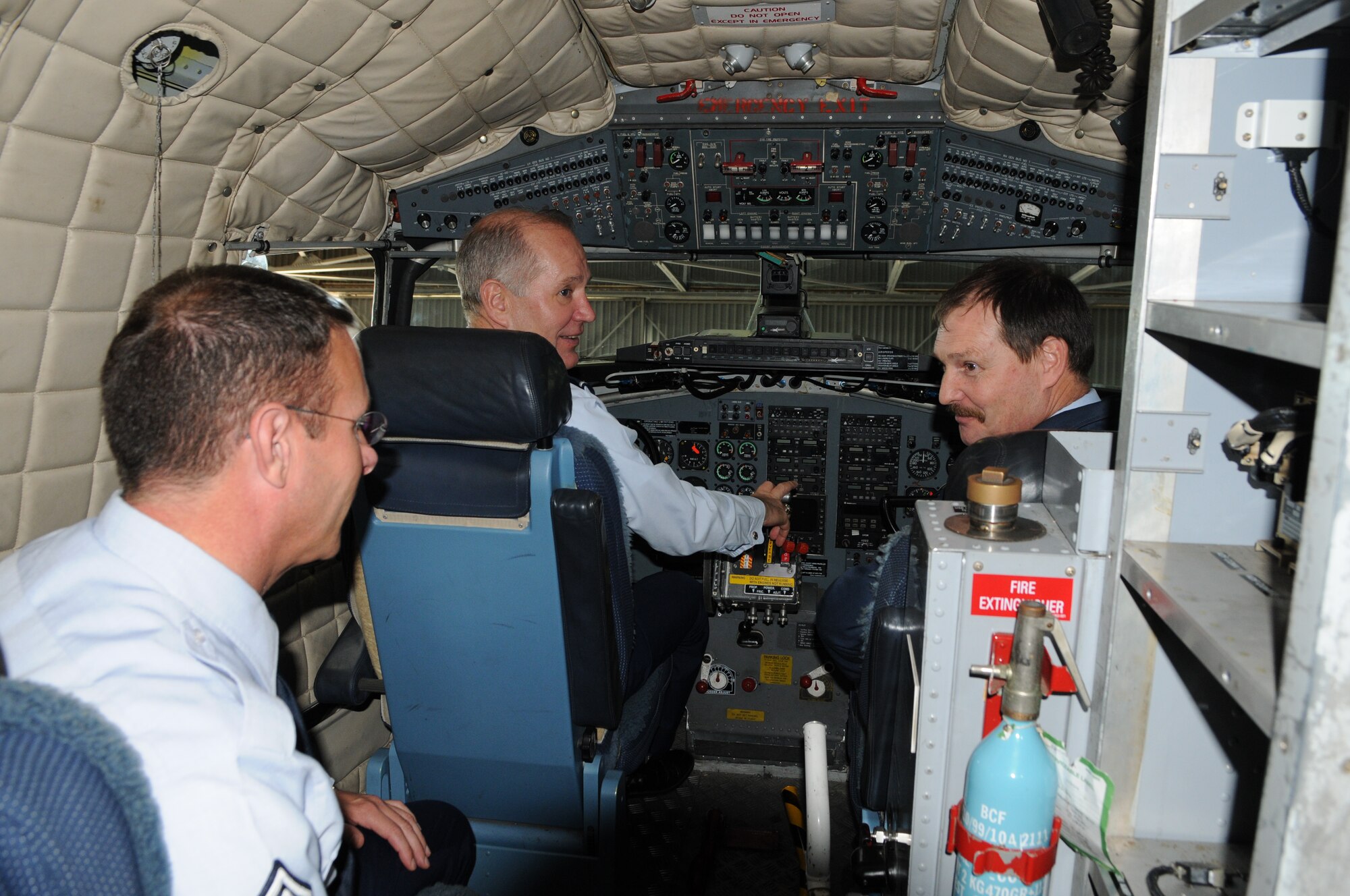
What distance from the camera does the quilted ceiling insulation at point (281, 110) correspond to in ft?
5.67

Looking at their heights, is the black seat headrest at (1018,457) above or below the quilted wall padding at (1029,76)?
below

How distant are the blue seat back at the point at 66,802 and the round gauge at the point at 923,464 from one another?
2690mm

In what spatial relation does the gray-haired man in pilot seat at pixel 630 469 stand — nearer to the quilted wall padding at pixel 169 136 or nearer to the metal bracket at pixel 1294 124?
the quilted wall padding at pixel 169 136

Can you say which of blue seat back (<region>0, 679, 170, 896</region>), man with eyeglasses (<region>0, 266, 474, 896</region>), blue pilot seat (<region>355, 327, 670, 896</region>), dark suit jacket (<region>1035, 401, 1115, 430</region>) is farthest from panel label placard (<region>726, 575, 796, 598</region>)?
blue seat back (<region>0, 679, 170, 896</region>)

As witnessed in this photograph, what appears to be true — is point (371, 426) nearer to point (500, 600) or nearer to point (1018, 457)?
point (500, 600)

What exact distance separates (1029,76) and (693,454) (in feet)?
5.27

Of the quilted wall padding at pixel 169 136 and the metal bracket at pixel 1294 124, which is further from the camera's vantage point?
the quilted wall padding at pixel 169 136

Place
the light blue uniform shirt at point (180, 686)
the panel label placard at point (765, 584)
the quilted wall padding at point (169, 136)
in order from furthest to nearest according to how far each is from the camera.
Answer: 1. the panel label placard at point (765, 584)
2. the quilted wall padding at point (169, 136)
3. the light blue uniform shirt at point (180, 686)

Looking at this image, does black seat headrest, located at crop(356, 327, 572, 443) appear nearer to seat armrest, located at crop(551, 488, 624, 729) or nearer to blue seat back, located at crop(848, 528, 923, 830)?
seat armrest, located at crop(551, 488, 624, 729)

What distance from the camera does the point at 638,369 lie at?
3.07m

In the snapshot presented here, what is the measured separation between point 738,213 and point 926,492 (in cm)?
115

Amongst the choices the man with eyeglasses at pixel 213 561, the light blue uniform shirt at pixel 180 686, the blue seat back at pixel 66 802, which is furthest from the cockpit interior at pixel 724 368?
the blue seat back at pixel 66 802

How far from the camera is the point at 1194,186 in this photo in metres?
0.88

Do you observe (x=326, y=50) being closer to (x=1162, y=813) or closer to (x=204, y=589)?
(x=204, y=589)
